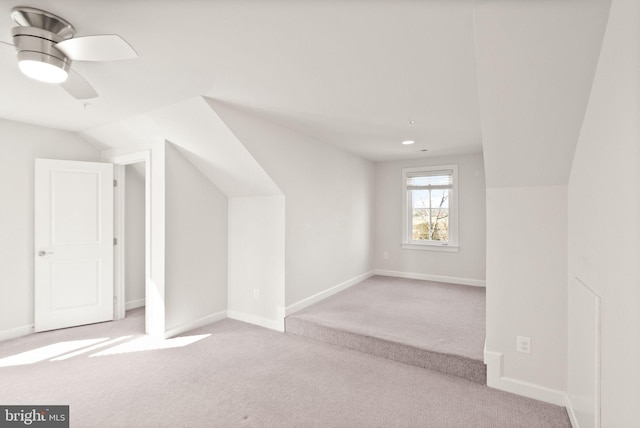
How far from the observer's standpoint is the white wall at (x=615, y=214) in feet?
3.27

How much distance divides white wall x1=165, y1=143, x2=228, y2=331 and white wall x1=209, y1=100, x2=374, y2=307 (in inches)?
37.1

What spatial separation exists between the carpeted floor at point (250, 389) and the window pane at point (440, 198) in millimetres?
3300

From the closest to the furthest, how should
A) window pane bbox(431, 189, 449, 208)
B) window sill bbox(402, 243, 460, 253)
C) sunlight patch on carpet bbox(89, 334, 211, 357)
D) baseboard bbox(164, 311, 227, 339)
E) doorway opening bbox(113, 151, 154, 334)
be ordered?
sunlight patch on carpet bbox(89, 334, 211, 357) → baseboard bbox(164, 311, 227, 339) → doorway opening bbox(113, 151, 154, 334) → window sill bbox(402, 243, 460, 253) → window pane bbox(431, 189, 449, 208)

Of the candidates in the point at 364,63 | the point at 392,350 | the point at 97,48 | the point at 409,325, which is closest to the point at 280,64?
the point at 364,63

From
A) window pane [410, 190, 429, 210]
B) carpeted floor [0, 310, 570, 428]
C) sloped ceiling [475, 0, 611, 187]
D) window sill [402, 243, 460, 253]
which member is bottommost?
carpeted floor [0, 310, 570, 428]

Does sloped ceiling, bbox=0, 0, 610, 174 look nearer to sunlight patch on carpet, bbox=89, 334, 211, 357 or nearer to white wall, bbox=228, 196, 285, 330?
white wall, bbox=228, 196, 285, 330

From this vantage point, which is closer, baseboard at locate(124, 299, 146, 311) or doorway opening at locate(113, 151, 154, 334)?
doorway opening at locate(113, 151, 154, 334)

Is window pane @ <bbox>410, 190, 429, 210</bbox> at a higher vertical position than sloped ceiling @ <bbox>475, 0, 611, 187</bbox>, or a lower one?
lower

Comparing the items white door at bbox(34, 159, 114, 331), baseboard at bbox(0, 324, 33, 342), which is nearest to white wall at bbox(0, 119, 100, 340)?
baseboard at bbox(0, 324, 33, 342)

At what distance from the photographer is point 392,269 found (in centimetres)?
571

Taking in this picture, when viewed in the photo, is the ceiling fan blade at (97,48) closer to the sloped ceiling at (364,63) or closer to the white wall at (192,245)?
the sloped ceiling at (364,63)

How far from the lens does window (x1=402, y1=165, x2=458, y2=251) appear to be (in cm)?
522

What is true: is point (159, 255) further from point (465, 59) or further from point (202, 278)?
point (465, 59)

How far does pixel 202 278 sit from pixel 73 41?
Answer: 2718 mm
